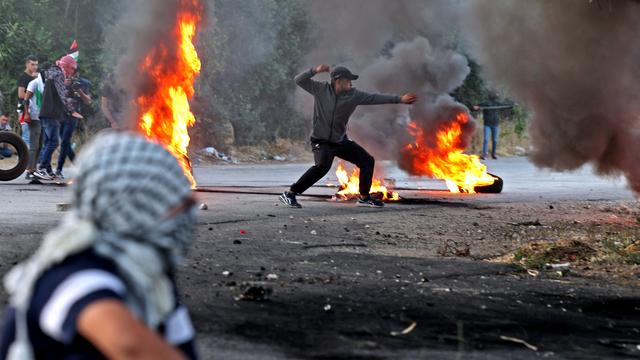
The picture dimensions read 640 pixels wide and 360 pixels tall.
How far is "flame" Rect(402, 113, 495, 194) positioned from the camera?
1620 cm

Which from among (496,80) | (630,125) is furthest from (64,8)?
(630,125)

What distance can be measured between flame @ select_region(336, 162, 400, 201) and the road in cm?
125

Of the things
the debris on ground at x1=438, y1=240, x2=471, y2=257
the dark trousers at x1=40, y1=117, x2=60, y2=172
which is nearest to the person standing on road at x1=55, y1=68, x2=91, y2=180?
the dark trousers at x1=40, y1=117, x2=60, y2=172

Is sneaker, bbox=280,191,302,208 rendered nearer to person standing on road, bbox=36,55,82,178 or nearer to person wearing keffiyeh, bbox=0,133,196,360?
person standing on road, bbox=36,55,82,178

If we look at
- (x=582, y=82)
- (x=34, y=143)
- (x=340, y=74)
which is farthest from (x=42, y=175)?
(x=582, y=82)

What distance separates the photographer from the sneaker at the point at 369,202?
12.9 meters

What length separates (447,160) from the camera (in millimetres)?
16297

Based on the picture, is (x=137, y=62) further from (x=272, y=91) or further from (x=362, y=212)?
(x=272, y=91)

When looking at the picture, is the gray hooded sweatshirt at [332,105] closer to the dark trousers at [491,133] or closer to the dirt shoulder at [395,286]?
the dirt shoulder at [395,286]

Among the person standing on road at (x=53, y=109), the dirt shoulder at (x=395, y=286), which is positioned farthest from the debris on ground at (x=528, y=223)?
the person standing on road at (x=53, y=109)

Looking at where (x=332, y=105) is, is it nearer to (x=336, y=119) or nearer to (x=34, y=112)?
(x=336, y=119)

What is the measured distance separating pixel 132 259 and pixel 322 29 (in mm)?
18404

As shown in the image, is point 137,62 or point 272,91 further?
point 272,91

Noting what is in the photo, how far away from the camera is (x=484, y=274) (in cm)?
752
